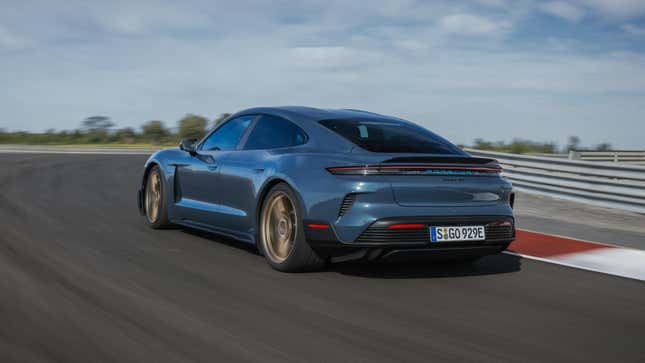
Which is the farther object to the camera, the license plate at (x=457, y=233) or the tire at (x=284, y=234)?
the tire at (x=284, y=234)

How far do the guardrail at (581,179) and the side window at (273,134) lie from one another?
7344 mm

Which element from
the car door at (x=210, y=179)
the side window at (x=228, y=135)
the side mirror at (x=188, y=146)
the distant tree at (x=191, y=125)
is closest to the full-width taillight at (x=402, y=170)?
the car door at (x=210, y=179)

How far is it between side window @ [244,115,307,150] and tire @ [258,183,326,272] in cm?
46

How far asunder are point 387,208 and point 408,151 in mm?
731

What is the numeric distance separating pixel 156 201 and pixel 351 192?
3499 mm

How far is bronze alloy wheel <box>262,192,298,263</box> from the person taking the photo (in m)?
Result: 6.06

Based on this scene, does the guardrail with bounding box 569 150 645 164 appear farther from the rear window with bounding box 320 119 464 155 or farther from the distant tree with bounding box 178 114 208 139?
the distant tree with bounding box 178 114 208 139

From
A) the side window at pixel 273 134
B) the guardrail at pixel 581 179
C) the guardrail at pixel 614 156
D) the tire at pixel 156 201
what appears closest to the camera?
the side window at pixel 273 134

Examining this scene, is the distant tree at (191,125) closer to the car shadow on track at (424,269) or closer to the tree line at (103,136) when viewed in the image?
the tree line at (103,136)

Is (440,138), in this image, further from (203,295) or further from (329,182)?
(203,295)

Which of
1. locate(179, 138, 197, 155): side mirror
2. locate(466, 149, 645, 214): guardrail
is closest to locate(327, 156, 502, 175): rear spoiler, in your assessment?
locate(179, 138, 197, 155): side mirror

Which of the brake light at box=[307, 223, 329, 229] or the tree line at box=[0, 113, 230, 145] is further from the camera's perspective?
the tree line at box=[0, 113, 230, 145]

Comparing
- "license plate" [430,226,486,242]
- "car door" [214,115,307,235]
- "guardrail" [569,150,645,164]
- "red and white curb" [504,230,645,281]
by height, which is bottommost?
"red and white curb" [504,230,645,281]

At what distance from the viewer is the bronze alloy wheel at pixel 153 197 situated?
8.34m
